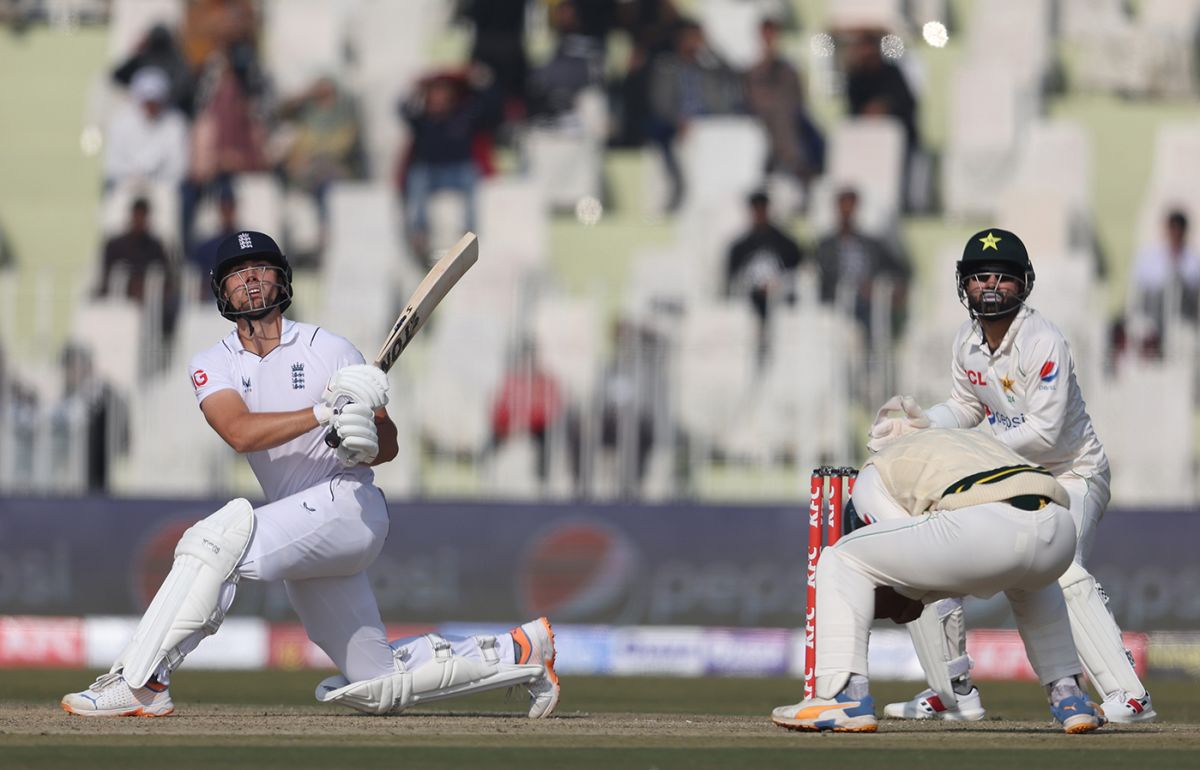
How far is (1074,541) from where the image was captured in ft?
20.8

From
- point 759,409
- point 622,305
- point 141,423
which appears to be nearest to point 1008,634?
point 759,409

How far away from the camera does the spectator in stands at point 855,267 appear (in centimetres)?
1384

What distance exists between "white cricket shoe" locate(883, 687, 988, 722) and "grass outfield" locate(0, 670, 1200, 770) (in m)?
0.09

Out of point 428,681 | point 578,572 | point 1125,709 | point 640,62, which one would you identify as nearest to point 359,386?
point 428,681

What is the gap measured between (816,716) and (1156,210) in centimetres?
978

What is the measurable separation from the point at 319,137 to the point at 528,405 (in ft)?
13.2

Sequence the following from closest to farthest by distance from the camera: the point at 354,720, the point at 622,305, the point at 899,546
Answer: the point at 899,546 → the point at 354,720 → the point at 622,305

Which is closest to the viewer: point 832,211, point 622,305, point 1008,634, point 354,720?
A: point 354,720

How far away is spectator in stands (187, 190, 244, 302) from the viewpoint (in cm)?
1419

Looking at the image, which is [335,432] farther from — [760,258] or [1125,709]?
[760,258]

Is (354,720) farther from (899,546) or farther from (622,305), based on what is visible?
(622,305)

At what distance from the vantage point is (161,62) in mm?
16469

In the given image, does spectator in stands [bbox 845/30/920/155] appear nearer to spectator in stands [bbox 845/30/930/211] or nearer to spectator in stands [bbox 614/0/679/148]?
spectator in stands [bbox 845/30/930/211]

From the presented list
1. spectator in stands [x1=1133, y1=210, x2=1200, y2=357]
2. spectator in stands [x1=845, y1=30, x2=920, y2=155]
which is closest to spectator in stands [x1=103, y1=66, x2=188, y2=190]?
spectator in stands [x1=845, y1=30, x2=920, y2=155]
